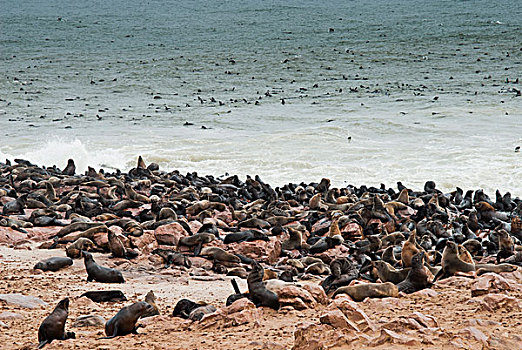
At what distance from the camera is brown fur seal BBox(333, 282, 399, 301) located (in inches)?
227

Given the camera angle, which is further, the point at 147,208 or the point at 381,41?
the point at 381,41

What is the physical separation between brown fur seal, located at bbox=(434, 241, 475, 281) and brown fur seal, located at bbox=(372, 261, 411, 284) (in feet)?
1.88

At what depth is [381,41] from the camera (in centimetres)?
4678

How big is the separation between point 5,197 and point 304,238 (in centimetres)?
581

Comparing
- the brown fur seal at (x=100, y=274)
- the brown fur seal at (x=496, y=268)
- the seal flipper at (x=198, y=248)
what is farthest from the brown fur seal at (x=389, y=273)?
the brown fur seal at (x=100, y=274)

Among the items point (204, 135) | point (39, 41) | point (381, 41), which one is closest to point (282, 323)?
point (204, 135)

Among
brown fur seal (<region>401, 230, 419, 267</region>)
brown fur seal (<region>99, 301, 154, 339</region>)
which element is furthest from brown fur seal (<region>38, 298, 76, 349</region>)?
brown fur seal (<region>401, 230, 419, 267</region>)

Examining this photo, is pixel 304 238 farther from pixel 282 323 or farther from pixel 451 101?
pixel 451 101

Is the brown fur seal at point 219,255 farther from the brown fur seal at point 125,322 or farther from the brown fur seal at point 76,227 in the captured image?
the brown fur seal at point 125,322

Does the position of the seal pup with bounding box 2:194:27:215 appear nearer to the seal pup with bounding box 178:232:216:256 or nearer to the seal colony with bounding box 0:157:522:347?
the seal colony with bounding box 0:157:522:347

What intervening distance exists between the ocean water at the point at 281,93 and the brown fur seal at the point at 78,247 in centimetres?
873

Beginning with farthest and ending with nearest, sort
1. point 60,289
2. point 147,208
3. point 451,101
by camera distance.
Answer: point 451,101 → point 147,208 → point 60,289

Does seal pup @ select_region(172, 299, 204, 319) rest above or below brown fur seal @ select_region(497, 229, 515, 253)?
above

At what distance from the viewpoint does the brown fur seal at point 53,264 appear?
24.6ft
